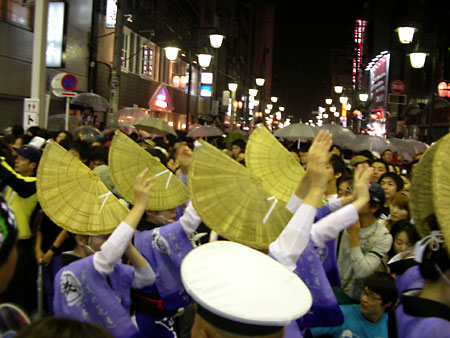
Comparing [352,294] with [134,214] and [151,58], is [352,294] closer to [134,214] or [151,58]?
[134,214]

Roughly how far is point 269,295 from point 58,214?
1963 millimetres

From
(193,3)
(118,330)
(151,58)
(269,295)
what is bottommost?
(118,330)

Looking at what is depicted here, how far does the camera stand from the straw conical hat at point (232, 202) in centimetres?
304

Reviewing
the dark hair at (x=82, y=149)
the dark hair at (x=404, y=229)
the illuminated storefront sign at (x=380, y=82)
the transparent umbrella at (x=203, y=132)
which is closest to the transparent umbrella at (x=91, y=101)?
the transparent umbrella at (x=203, y=132)

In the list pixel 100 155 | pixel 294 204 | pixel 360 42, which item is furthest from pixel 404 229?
pixel 360 42

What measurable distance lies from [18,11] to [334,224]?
53.4ft

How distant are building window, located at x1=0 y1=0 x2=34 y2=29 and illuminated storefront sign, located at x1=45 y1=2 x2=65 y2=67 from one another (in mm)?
779

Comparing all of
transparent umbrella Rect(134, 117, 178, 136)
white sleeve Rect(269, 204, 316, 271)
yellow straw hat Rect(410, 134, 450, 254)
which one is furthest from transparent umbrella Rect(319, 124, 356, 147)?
yellow straw hat Rect(410, 134, 450, 254)

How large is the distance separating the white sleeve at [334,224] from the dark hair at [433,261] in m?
0.88

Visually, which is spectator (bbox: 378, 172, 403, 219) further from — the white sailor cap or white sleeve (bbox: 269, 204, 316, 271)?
the white sailor cap

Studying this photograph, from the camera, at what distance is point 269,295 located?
2166 mm

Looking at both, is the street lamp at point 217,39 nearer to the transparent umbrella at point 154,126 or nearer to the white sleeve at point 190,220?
the transparent umbrella at point 154,126

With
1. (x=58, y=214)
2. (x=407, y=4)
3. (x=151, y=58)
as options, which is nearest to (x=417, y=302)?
(x=58, y=214)

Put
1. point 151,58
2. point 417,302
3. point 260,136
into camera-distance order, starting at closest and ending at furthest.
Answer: point 417,302 → point 260,136 → point 151,58
